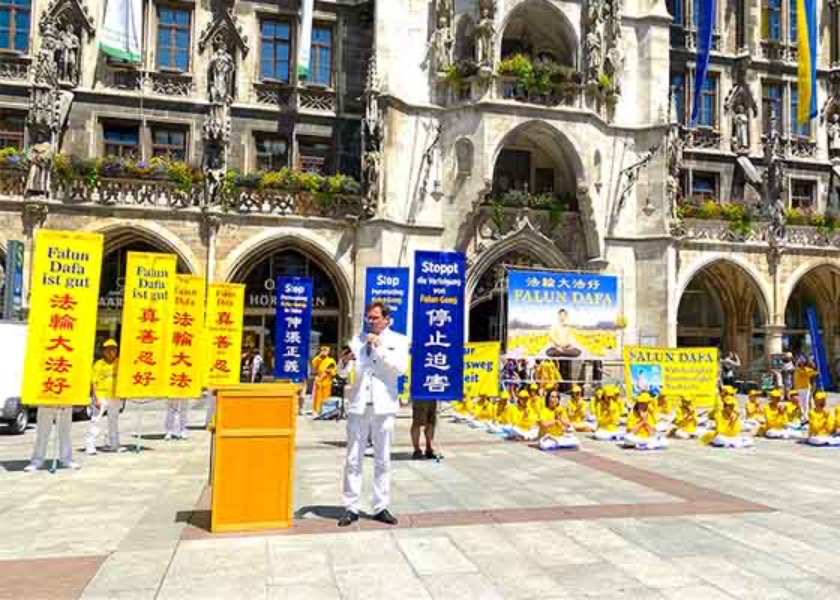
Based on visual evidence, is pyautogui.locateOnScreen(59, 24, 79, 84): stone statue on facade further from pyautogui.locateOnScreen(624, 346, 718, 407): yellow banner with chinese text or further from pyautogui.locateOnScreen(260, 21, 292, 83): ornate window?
pyautogui.locateOnScreen(624, 346, 718, 407): yellow banner with chinese text

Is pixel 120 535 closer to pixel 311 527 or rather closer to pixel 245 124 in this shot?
pixel 311 527

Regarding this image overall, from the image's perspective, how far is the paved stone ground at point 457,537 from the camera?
496cm

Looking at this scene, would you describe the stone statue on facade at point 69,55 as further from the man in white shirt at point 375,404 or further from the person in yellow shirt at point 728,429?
the person in yellow shirt at point 728,429

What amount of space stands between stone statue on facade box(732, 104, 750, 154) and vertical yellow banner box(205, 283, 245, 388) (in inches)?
906

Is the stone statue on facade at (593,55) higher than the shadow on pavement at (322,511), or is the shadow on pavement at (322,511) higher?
the stone statue on facade at (593,55)

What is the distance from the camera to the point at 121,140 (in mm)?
23469

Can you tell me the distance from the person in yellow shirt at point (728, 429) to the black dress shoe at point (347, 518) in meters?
8.92

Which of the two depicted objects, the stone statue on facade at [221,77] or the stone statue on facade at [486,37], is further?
the stone statue on facade at [486,37]

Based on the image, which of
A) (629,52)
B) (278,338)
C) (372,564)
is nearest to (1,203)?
(278,338)

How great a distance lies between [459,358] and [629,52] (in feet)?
65.7

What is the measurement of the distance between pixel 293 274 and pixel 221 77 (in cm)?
690

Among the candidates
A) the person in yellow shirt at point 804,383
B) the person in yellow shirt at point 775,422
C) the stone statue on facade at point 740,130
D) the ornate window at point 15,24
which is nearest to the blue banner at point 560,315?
the person in yellow shirt at point 775,422

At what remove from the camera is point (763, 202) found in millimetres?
28922

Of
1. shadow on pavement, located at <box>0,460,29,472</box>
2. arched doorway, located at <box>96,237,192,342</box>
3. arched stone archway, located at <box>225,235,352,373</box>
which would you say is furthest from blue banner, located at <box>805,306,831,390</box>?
shadow on pavement, located at <box>0,460,29,472</box>
